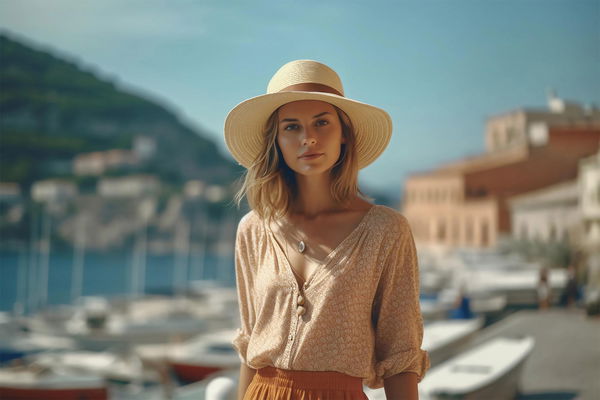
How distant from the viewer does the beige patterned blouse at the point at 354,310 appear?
130 cm

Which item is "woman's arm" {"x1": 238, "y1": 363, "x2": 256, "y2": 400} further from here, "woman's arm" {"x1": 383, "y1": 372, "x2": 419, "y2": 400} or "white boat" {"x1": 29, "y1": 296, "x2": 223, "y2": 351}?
"white boat" {"x1": 29, "y1": 296, "x2": 223, "y2": 351}

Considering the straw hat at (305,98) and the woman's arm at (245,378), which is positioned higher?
the straw hat at (305,98)

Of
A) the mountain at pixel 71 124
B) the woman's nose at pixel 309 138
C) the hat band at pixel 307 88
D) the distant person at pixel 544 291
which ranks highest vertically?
the mountain at pixel 71 124

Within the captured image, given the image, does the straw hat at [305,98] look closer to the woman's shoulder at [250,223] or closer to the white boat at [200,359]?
the woman's shoulder at [250,223]

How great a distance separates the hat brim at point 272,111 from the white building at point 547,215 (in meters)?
14.7

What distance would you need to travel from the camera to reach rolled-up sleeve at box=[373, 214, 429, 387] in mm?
1320

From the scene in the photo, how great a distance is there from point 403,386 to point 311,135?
541 mm

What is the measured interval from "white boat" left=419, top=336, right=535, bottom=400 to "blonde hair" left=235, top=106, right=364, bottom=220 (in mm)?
2842

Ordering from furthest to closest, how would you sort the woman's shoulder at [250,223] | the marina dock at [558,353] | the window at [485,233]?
the window at [485,233] → the marina dock at [558,353] → the woman's shoulder at [250,223]

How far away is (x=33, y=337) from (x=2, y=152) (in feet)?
203

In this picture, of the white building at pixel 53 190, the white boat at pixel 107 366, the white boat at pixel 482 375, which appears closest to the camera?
the white boat at pixel 482 375

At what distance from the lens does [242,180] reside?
5.52 ft

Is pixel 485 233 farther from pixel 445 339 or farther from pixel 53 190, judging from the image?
pixel 53 190

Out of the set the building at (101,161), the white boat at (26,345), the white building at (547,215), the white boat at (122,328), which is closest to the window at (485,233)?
the white building at (547,215)
